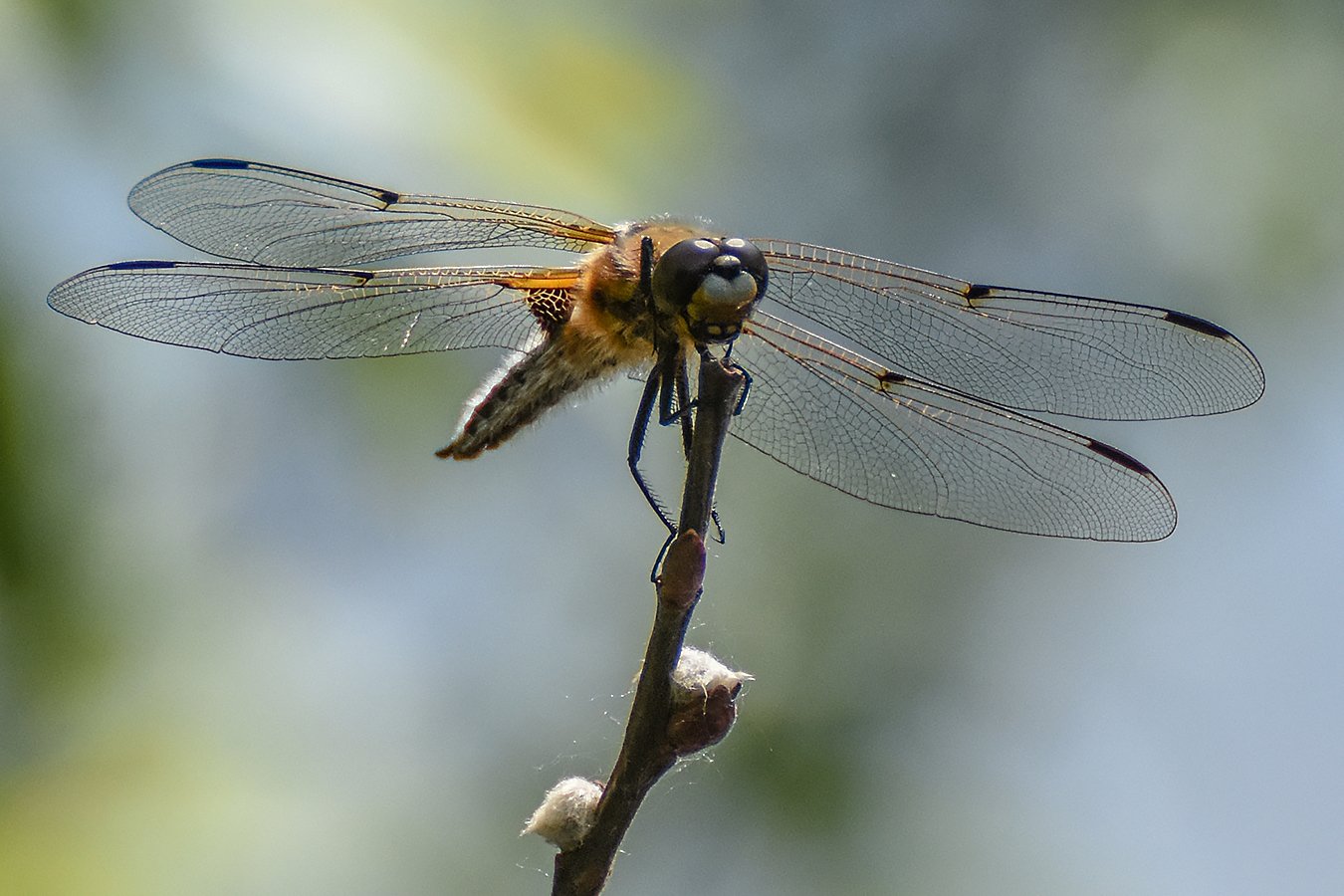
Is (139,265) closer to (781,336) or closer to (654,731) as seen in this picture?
(781,336)

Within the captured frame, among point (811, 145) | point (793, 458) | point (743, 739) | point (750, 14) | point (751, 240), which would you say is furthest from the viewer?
point (750, 14)

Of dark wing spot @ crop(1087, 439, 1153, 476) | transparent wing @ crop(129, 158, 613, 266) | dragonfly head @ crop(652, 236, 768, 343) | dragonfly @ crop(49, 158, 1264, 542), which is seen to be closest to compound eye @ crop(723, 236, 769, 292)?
dragonfly head @ crop(652, 236, 768, 343)

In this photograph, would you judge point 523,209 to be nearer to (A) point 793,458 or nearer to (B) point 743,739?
(A) point 793,458

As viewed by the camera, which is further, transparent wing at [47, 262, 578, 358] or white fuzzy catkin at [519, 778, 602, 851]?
transparent wing at [47, 262, 578, 358]

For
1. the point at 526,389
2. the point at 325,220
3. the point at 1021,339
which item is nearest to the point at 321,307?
the point at 325,220

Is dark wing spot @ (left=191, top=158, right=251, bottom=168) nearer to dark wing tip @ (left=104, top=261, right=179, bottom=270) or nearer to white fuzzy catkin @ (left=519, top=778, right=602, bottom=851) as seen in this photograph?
dark wing tip @ (left=104, top=261, right=179, bottom=270)

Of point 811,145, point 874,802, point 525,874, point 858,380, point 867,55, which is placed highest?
point 867,55

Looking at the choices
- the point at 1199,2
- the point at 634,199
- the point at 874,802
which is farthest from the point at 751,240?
the point at 1199,2
